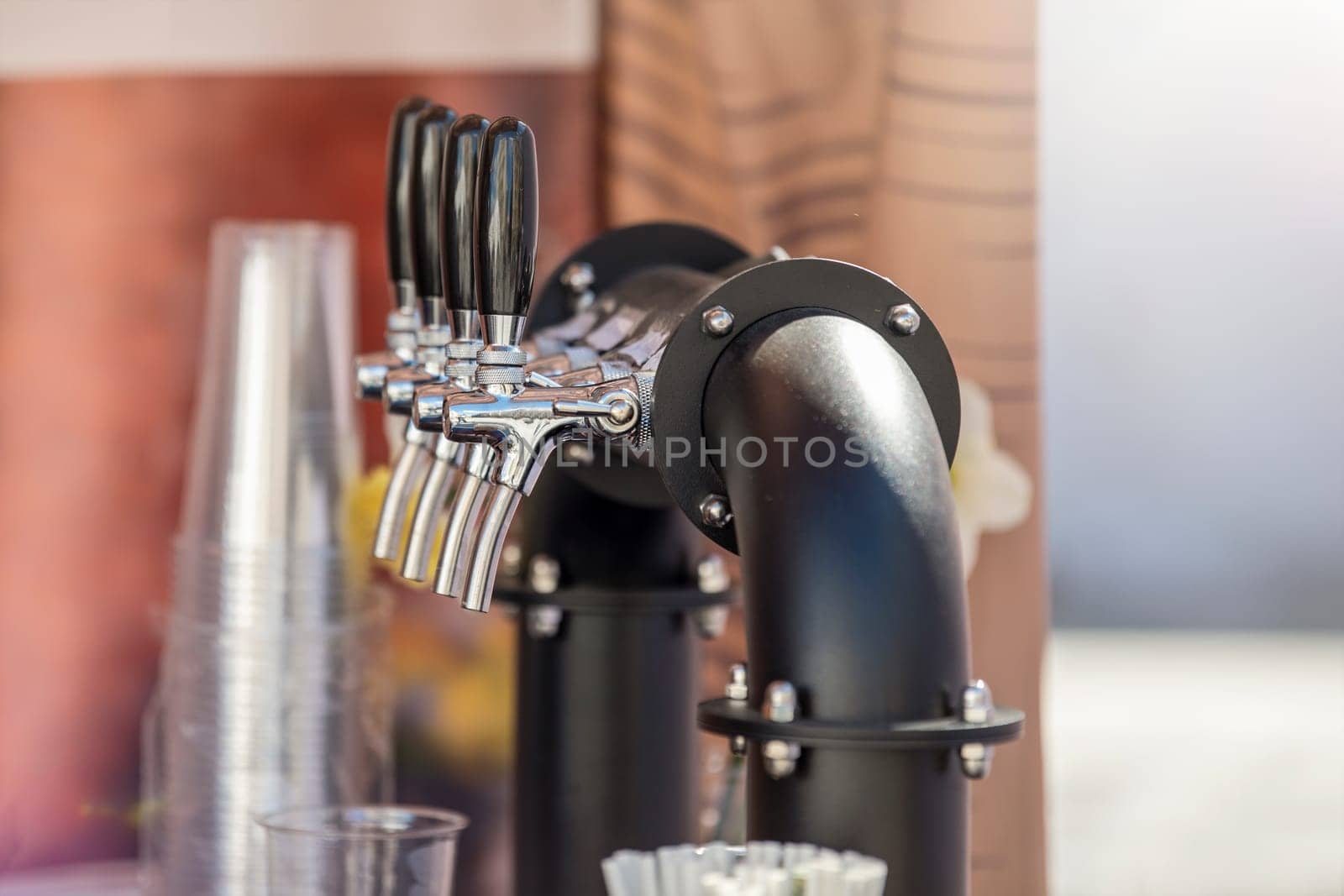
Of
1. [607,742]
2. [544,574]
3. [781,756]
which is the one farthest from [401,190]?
[781,756]

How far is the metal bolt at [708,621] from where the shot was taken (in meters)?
0.98

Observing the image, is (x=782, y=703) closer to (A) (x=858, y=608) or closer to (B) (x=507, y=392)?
(A) (x=858, y=608)

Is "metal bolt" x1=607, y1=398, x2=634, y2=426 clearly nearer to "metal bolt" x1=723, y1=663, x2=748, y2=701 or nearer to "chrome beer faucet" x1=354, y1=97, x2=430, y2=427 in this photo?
"metal bolt" x1=723, y1=663, x2=748, y2=701

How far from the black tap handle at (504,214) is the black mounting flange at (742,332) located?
3.0 inches

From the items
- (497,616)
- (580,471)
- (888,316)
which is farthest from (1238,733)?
(888,316)

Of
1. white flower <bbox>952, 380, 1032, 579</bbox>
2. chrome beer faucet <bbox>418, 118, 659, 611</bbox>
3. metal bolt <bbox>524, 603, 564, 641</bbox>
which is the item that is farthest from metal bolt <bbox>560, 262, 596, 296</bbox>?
white flower <bbox>952, 380, 1032, 579</bbox>

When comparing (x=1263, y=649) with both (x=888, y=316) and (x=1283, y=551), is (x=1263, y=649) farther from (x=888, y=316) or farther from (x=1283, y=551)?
(x=888, y=316)

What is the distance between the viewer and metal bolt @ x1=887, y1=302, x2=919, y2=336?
68 centimetres

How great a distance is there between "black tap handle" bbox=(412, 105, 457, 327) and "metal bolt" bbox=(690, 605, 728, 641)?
26 centimetres

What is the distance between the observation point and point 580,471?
0.94m

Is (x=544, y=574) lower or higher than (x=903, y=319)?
lower

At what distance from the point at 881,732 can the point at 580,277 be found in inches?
20.5

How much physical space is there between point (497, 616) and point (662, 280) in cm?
64

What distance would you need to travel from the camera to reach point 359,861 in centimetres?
80
